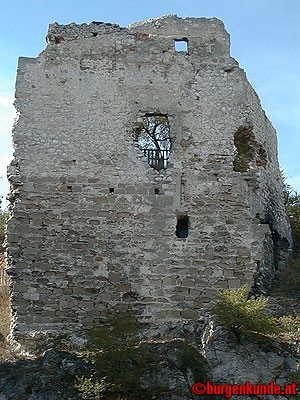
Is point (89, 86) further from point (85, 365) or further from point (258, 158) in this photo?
point (85, 365)

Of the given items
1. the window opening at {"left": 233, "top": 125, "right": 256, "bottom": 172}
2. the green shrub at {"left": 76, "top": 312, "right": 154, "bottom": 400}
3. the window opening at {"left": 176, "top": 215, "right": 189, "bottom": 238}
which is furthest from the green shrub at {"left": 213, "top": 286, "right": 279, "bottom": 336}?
the window opening at {"left": 233, "top": 125, "right": 256, "bottom": 172}

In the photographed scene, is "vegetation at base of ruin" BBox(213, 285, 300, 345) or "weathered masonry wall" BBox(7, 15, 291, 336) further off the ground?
"weathered masonry wall" BBox(7, 15, 291, 336)

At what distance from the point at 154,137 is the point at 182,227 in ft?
13.9

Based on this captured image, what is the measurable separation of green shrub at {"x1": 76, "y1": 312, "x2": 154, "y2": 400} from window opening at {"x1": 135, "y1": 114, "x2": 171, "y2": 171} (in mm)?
4069

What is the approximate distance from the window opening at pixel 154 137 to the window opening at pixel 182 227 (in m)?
1.20

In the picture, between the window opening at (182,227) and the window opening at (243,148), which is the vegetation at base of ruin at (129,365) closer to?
the window opening at (182,227)

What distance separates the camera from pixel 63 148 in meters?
12.7

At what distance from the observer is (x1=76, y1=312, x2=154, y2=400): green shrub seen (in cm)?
916

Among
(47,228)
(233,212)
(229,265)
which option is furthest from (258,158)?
(47,228)

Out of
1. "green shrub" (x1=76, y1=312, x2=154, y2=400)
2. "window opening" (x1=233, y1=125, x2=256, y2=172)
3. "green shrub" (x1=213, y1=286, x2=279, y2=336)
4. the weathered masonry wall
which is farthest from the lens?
"window opening" (x1=233, y1=125, x2=256, y2=172)

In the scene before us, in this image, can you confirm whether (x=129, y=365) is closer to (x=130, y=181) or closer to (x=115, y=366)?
(x=115, y=366)

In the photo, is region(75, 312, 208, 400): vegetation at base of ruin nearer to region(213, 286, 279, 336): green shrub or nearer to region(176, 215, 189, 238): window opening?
region(213, 286, 279, 336): green shrub

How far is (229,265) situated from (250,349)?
2.50 m

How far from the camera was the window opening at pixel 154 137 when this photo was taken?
12961 mm
